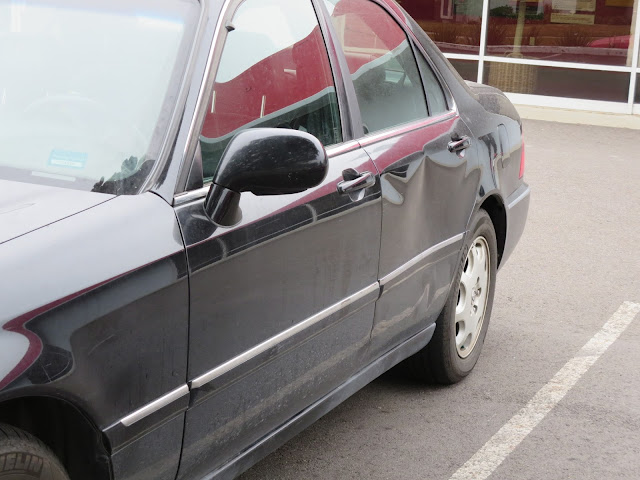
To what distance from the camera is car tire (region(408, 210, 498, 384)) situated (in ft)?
14.2

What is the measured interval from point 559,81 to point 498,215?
9821mm

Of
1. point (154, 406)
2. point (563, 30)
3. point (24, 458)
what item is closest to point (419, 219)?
point (154, 406)

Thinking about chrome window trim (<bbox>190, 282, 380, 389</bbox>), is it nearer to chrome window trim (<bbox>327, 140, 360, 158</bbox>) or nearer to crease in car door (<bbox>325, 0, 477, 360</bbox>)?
crease in car door (<bbox>325, 0, 477, 360</bbox>)

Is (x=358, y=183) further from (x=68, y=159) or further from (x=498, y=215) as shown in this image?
(x=498, y=215)

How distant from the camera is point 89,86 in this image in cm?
283

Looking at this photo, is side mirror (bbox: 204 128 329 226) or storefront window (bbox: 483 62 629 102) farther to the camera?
storefront window (bbox: 483 62 629 102)

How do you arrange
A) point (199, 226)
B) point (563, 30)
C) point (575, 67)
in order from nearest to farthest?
point (199, 226)
point (575, 67)
point (563, 30)

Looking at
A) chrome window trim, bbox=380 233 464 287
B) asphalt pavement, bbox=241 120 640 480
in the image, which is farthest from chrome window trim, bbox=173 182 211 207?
asphalt pavement, bbox=241 120 640 480

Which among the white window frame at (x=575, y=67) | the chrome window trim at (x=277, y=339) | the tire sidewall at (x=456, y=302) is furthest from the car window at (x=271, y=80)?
the white window frame at (x=575, y=67)

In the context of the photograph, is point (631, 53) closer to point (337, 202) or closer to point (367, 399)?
point (367, 399)

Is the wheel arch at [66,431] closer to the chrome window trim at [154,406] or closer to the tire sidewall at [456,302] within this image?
the chrome window trim at [154,406]

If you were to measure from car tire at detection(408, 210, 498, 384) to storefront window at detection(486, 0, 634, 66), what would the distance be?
383 inches

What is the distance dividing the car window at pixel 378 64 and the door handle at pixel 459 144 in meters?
0.17

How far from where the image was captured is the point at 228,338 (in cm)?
271
